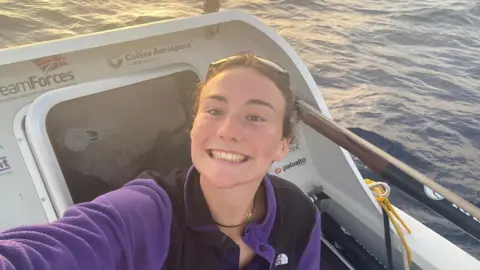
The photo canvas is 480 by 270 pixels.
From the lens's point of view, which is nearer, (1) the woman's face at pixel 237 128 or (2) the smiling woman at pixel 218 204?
(2) the smiling woman at pixel 218 204

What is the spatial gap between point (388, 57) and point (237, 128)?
704 cm

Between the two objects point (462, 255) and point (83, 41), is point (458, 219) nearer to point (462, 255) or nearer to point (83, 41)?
point (462, 255)

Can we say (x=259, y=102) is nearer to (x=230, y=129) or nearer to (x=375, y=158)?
(x=230, y=129)

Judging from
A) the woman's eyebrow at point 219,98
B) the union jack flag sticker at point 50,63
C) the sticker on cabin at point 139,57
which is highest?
the woman's eyebrow at point 219,98

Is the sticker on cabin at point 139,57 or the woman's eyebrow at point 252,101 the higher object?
the woman's eyebrow at point 252,101

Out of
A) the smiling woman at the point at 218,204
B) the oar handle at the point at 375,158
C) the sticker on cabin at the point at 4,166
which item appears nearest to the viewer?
the smiling woman at the point at 218,204

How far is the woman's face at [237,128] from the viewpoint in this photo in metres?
1.65

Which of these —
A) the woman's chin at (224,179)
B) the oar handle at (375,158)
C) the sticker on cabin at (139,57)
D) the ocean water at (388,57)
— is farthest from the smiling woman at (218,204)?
the ocean water at (388,57)

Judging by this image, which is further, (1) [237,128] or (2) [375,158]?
(2) [375,158]

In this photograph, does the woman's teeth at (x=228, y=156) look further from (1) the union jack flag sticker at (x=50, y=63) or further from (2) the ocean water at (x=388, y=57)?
(2) the ocean water at (x=388, y=57)

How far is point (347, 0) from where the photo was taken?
1064cm

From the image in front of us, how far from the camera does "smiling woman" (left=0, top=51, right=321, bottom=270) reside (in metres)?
1.47

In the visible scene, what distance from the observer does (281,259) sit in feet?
6.30

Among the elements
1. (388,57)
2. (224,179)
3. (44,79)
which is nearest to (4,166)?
(44,79)
